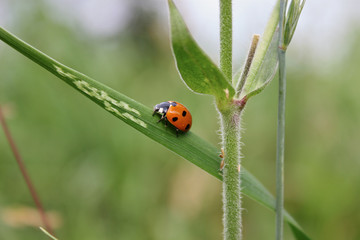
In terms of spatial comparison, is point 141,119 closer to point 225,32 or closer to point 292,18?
point 225,32

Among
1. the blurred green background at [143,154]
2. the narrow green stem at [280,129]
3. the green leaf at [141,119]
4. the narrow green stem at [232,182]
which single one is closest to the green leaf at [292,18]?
the narrow green stem at [280,129]

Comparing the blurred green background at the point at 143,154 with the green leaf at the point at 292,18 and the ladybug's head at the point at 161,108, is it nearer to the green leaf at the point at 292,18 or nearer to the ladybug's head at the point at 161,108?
the ladybug's head at the point at 161,108

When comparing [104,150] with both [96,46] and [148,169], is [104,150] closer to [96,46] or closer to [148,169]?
[148,169]

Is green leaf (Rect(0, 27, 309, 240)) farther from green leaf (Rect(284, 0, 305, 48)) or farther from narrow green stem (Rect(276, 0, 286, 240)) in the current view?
green leaf (Rect(284, 0, 305, 48))

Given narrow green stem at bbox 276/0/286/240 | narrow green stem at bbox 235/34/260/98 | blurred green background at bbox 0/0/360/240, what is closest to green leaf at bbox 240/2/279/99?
narrow green stem at bbox 235/34/260/98

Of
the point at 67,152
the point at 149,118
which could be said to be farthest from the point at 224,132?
the point at 67,152

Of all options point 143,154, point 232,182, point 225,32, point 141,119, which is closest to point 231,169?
point 232,182
